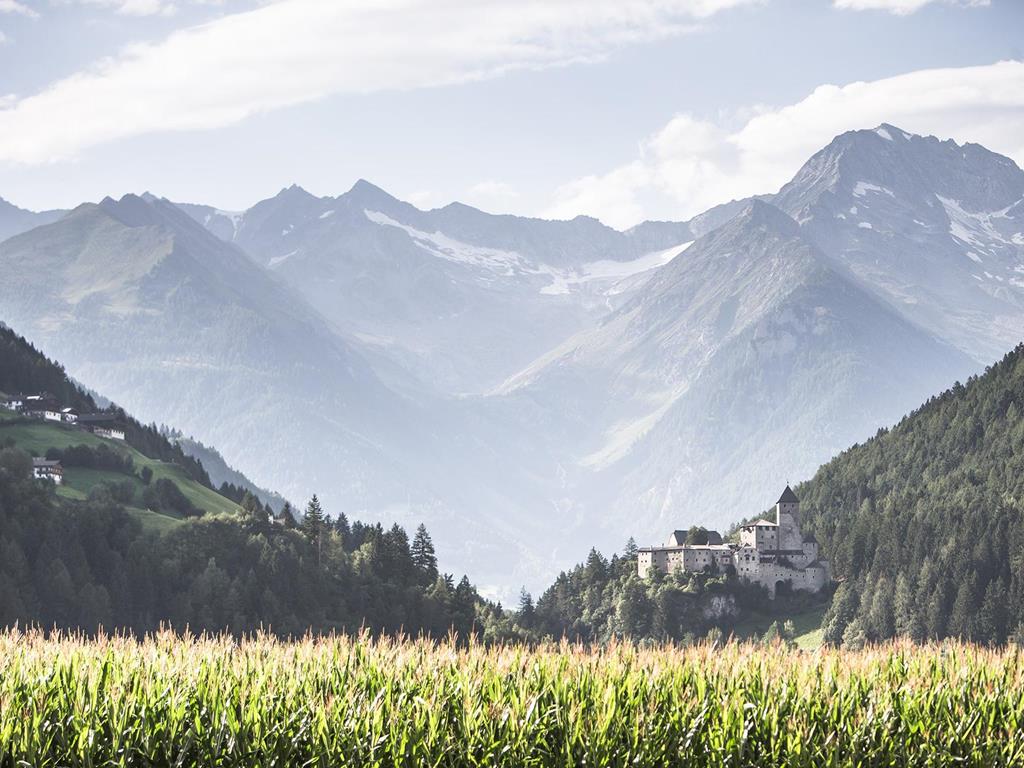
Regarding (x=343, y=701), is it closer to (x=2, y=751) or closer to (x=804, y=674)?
(x=2, y=751)

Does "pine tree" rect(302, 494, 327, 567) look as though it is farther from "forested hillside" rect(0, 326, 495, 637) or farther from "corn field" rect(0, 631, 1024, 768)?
"corn field" rect(0, 631, 1024, 768)

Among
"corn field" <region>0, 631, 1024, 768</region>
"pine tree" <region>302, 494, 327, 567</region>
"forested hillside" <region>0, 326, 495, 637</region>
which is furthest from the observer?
"pine tree" <region>302, 494, 327, 567</region>

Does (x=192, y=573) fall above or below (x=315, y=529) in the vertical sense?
below

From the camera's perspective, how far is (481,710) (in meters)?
30.0

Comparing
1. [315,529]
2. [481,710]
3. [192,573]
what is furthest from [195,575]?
[481,710]

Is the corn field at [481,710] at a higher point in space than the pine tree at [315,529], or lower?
lower

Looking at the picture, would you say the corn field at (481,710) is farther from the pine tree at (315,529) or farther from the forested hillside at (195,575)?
the pine tree at (315,529)

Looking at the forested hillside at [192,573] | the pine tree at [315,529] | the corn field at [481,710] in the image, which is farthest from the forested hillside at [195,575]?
the corn field at [481,710]

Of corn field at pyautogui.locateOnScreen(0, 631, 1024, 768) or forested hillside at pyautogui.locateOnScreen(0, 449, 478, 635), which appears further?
forested hillside at pyautogui.locateOnScreen(0, 449, 478, 635)

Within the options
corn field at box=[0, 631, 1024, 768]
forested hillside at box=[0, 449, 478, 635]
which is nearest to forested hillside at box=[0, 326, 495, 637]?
forested hillside at box=[0, 449, 478, 635]

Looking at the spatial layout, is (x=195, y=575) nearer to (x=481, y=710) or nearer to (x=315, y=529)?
(x=315, y=529)

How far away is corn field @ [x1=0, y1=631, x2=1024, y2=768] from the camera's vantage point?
28.8m

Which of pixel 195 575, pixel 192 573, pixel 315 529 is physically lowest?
pixel 195 575

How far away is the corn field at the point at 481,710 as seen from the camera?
2878 centimetres
